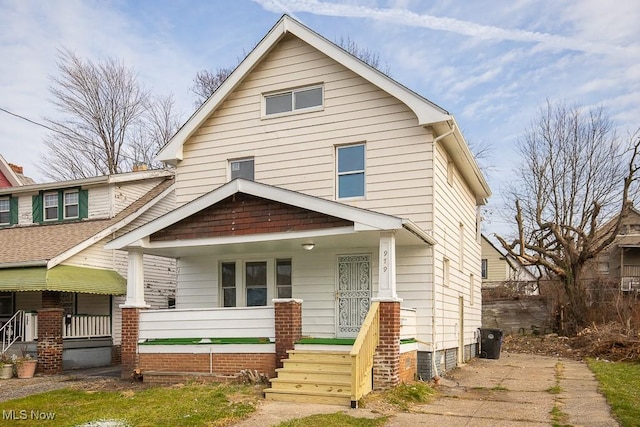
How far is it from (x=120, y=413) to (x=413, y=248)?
23.6 ft

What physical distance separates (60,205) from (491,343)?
1601cm

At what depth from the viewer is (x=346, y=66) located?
14062 mm

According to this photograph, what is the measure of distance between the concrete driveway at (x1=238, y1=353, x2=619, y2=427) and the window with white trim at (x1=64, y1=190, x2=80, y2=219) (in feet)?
44.9

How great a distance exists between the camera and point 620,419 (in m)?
8.69

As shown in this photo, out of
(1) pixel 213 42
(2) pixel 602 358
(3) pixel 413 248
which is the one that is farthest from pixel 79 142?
(2) pixel 602 358

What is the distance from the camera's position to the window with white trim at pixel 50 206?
21.2 m

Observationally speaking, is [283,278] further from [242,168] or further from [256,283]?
[242,168]

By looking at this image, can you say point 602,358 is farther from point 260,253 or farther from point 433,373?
point 260,253

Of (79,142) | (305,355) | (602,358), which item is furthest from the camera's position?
(79,142)

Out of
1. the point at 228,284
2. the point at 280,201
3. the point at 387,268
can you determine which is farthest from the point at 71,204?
the point at 387,268

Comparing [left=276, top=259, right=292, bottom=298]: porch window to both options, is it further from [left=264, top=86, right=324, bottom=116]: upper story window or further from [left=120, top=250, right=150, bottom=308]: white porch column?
[left=264, top=86, right=324, bottom=116]: upper story window

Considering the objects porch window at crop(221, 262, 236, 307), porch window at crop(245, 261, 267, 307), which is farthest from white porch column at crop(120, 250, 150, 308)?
porch window at crop(245, 261, 267, 307)

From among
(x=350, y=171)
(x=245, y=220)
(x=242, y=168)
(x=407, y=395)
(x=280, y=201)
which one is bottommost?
(x=407, y=395)

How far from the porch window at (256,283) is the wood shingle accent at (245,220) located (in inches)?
103
